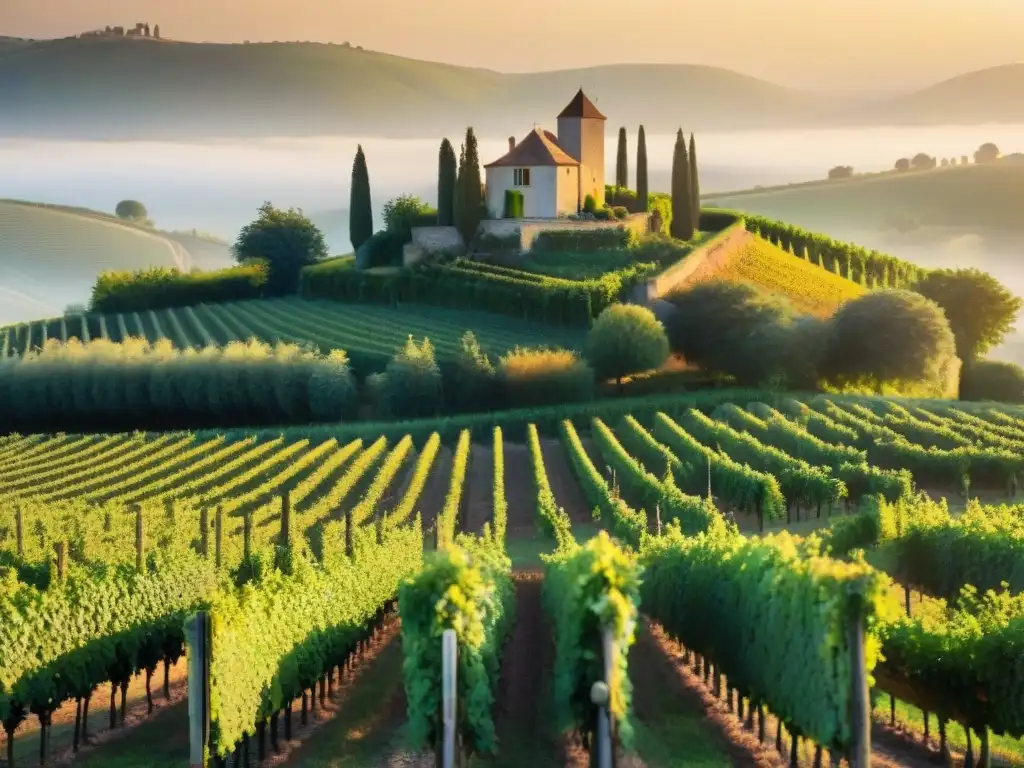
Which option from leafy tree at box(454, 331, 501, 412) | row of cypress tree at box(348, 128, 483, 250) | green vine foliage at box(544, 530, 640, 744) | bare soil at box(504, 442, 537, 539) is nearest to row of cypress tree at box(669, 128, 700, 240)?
row of cypress tree at box(348, 128, 483, 250)

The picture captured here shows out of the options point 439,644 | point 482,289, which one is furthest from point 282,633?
point 482,289

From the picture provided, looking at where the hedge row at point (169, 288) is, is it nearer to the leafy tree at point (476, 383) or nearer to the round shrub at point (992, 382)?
the leafy tree at point (476, 383)

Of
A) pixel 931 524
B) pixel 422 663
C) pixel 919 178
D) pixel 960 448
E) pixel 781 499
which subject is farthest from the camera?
pixel 919 178

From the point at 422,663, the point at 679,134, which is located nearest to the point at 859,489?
the point at 422,663

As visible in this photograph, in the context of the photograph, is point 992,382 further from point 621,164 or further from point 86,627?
point 86,627

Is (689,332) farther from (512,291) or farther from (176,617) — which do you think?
(176,617)

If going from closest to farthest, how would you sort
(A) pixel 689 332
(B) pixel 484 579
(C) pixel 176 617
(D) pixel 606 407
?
(B) pixel 484 579
(C) pixel 176 617
(D) pixel 606 407
(A) pixel 689 332
